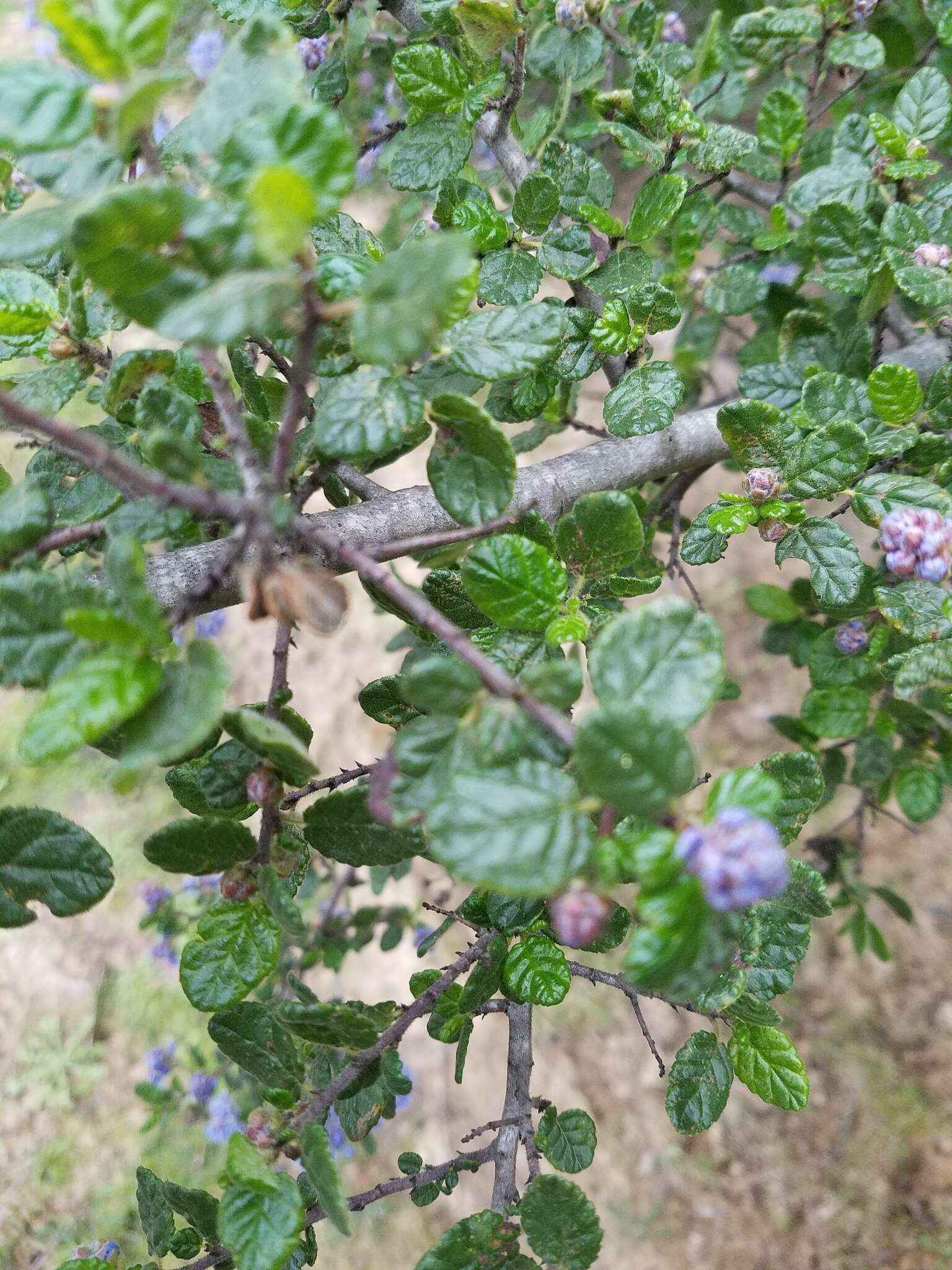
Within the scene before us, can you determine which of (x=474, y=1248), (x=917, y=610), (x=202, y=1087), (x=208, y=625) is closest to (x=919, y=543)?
(x=917, y=610)

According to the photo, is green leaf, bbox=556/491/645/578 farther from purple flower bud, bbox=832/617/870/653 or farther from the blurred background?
the blurred background

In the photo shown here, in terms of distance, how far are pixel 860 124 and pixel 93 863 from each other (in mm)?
1123

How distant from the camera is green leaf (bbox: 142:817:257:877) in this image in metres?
0.54

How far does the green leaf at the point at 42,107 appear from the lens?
1.32 feet

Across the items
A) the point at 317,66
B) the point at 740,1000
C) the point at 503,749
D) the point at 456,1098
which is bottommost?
the point at 456,1098

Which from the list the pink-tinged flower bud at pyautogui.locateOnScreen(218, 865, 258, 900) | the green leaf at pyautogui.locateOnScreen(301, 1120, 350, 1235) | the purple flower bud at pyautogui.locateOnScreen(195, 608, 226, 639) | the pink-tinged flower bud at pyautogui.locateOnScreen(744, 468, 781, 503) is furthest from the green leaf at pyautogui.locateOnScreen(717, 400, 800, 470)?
the purple flower bud at pyautogui.locateOnScreen(195, 608, 226, 639)

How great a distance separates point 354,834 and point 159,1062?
4.70ft

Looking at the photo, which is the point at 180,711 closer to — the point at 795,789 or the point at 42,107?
the point at 42,107

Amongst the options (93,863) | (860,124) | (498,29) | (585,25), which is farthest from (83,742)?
(860,124)

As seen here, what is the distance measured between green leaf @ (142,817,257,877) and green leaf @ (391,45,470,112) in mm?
707

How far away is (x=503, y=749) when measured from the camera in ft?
1.40

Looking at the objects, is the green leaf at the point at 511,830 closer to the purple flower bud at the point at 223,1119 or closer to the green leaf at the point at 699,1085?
the green leaf at the point at 699,1085

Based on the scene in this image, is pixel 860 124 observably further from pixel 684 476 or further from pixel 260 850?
pixel 260 850

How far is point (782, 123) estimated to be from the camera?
3.54 feet
